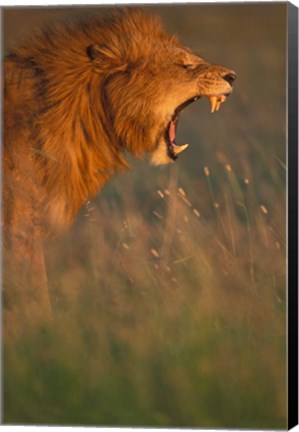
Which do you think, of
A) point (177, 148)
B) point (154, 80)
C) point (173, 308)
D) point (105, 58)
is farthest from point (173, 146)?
point (173, 308)

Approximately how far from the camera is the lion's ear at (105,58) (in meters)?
8.90

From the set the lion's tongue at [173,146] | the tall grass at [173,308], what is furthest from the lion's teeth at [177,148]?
the tall grass at [173,308]

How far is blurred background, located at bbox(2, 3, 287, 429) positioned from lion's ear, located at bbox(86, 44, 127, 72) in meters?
0.21

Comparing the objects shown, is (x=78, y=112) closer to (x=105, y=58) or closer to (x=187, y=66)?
(x=105, y=58)

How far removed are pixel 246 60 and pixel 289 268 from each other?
1070 millimetres

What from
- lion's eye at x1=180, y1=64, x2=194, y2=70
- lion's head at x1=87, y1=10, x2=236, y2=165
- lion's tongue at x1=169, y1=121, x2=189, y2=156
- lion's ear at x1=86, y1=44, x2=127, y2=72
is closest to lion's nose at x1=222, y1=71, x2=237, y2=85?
lion's head at x1=87, y1=10, x2=236, y2=165

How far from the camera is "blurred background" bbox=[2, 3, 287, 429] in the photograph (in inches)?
345

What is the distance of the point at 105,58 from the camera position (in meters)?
8.91

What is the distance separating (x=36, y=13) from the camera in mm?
8977

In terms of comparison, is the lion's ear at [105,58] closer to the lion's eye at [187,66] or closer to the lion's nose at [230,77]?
the lion's eye at [187,66]

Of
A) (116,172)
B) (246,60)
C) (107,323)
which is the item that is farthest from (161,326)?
(246,60)

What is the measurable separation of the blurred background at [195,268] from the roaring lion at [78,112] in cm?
7

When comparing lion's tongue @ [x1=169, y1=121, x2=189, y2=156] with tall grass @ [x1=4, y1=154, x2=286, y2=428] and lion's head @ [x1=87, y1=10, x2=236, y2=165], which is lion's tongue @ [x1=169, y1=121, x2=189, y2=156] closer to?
lion's head @ [x1=87, y1=10, x2=236, y2=165]

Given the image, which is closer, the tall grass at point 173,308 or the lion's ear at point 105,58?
the tall grass at point 173,308
